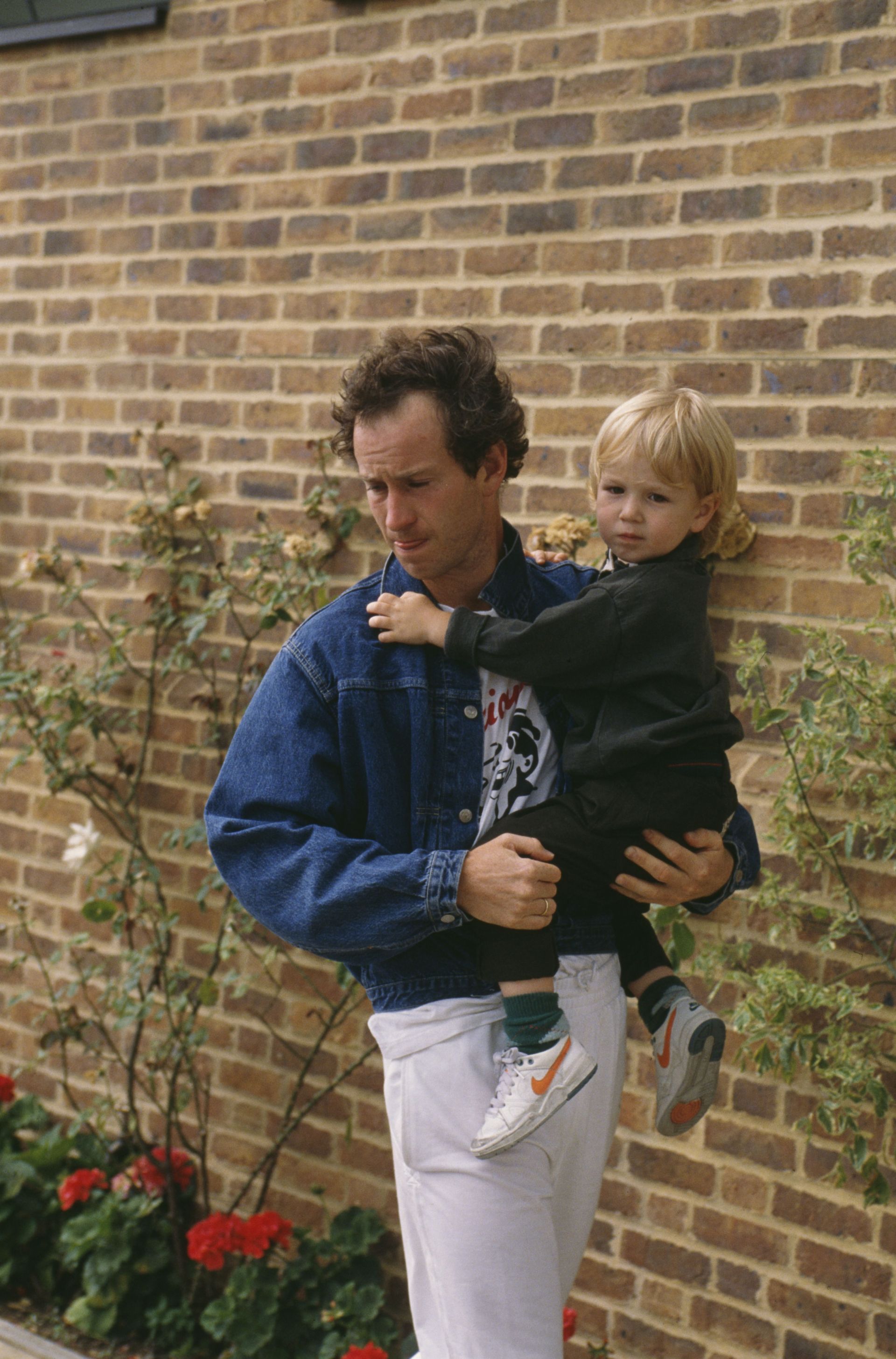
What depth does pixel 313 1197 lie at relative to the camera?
3490 mm

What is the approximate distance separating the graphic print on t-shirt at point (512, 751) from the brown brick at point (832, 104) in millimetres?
1573

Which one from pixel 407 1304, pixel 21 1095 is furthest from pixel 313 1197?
pixel 21 1095

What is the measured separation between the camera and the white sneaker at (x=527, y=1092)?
5.63 feet

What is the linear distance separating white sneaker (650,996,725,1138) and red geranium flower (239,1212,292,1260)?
159 centimetres

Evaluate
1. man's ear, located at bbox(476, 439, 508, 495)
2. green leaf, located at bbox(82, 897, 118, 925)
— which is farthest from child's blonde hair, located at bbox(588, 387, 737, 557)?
green leaf, located at bbox(82, 897, 118, 925)

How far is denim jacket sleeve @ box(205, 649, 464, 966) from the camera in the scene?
5.70ft

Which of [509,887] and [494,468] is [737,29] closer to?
[494,468]

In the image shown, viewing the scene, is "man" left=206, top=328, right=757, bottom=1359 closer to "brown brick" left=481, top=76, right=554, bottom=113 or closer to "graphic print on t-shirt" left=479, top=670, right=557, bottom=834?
"graphic print on t-shirt" left=479, top=670, right=557, bottom=834

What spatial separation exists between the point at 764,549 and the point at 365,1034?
5.45ft

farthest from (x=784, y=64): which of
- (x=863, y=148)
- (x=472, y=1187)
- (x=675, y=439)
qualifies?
(x=472, y=1187)

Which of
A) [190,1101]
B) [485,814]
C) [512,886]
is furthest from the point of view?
[190,1101]

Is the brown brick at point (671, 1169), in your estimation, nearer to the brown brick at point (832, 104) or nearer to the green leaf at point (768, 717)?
the green leaf at point (768, 717)

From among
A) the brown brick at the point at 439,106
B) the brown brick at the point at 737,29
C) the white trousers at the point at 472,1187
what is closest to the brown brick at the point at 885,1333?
the white trousers at the point at 472,1187

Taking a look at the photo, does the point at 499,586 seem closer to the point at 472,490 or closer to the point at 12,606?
the point at 472,490
